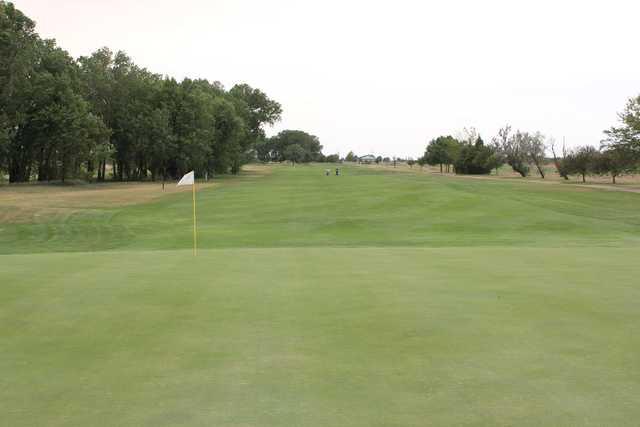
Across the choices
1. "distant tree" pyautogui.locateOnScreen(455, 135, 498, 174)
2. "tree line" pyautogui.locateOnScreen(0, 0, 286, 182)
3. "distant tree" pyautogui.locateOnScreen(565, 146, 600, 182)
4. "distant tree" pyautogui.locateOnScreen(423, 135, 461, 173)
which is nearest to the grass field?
"tree line" pyautogui.locateOnScreen(0, 0, 286, 182)

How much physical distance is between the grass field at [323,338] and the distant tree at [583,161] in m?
62.7

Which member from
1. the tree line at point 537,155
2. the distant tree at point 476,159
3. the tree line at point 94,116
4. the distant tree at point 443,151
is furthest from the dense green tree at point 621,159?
the distant tree at point 443,151

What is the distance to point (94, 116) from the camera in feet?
201

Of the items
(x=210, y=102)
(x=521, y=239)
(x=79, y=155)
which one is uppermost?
(x=210, y=102)

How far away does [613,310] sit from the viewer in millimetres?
7086

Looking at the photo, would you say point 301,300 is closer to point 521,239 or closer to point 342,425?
point 342,425

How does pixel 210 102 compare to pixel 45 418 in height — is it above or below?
above

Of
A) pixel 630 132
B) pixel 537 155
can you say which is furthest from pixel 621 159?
pixel 537 155

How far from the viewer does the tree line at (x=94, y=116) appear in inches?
2077

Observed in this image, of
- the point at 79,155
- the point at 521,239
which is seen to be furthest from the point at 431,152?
the point at 521,239

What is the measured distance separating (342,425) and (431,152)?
125818 millimetres

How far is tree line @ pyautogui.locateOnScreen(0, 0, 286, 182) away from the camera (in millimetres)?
52750

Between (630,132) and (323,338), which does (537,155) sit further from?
(323,338)

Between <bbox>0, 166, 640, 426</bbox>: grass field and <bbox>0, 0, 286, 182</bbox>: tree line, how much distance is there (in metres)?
46.5
